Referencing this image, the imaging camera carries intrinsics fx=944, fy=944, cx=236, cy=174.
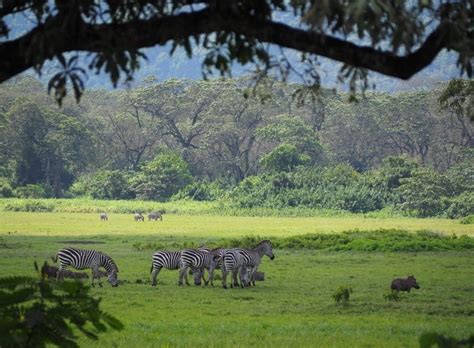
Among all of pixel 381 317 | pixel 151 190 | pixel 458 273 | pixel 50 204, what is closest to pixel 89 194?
pixel 151 190

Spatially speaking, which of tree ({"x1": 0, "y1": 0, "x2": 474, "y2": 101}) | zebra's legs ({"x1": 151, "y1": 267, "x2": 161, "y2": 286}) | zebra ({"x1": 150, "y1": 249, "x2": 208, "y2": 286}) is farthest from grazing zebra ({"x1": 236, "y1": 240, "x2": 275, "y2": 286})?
tree ({"x1": 0, "y1": 0, "x2": 474, "y2": 101})

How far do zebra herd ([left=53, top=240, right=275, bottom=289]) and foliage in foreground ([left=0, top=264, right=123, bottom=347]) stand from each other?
51.9ft

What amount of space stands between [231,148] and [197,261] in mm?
68212

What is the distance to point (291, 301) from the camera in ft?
61.2

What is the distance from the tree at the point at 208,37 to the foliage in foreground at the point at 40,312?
119 centimetres

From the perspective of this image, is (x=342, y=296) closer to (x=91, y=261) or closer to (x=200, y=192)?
(x=91, y=261)

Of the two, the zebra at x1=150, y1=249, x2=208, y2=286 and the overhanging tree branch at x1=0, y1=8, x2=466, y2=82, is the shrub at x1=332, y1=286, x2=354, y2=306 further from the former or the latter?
the overhanging tree branch at x1=0, y1=8, x2=466, y2=82

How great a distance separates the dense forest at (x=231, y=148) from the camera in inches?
2751

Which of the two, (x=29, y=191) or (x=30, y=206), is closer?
(x=30, y=206)

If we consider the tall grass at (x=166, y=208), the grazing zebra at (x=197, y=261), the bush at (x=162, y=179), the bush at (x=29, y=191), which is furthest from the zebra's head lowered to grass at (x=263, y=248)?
the bush at (x=29, y=191)

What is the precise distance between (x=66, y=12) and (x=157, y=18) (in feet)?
2.02

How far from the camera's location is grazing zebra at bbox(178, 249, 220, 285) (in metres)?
22.2

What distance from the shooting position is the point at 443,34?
5250 millimetres

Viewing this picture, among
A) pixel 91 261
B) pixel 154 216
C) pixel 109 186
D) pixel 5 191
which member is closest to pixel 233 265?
pixel 91 261
